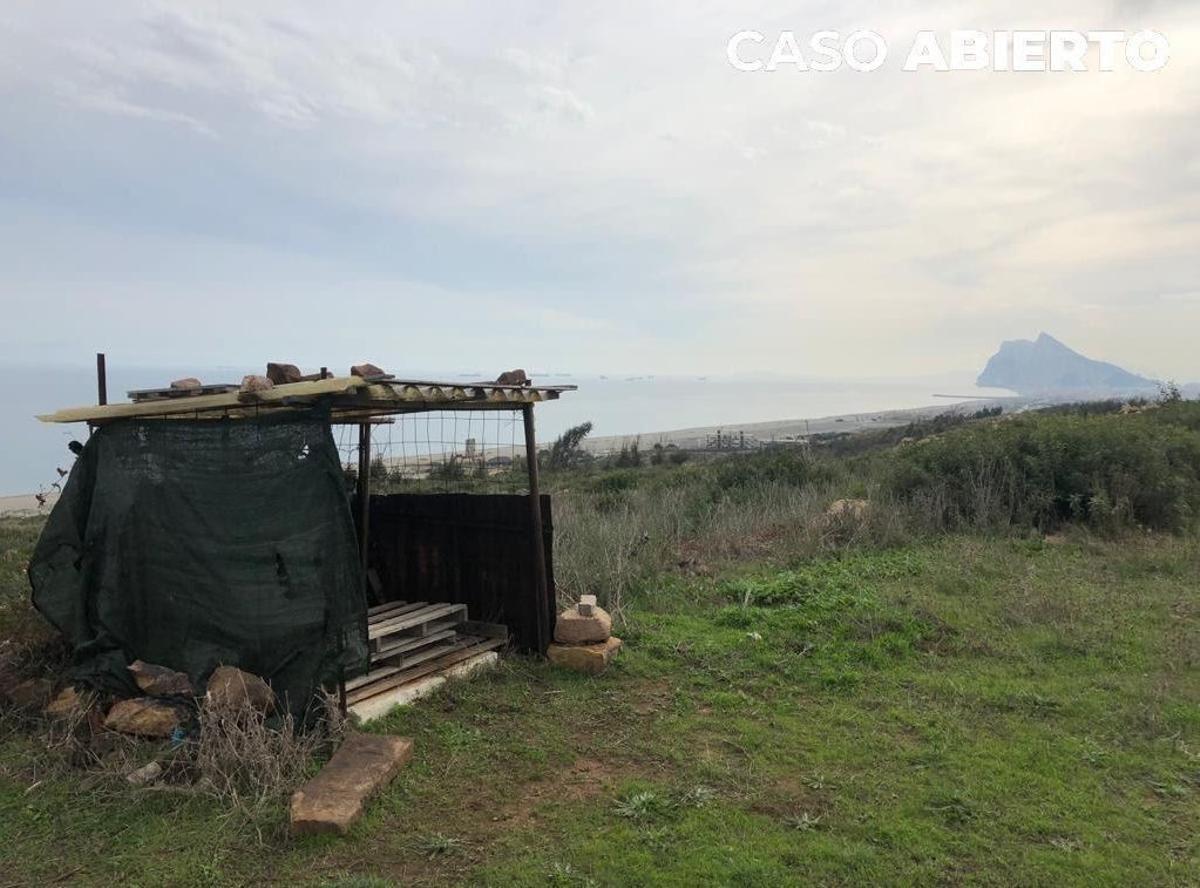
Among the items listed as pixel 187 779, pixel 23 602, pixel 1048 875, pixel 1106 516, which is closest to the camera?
pixel 1048 875

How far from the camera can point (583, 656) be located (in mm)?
5719

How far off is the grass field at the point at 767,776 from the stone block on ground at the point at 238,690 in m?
0.52

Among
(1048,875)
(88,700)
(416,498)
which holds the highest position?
(416,498)

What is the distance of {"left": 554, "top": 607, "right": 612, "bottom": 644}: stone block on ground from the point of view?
586cm

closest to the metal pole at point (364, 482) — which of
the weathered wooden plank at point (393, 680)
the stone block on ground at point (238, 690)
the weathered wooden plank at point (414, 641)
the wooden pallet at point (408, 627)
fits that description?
the wooden pallet at point (408, 627)

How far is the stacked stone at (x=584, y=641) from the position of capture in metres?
5.72

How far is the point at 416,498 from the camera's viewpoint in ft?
21.6

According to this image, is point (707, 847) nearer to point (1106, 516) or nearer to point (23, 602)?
point (23, 602)

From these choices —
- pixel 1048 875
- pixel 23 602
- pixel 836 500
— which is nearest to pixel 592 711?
Result: pixel 1048 875

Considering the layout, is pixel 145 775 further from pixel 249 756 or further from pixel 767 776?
pixel 767 776

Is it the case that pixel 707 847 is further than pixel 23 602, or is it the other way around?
pixel 23 602

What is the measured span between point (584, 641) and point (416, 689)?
51.8 inches

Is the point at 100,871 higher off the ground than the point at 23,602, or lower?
lower

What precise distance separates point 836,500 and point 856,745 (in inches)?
317
